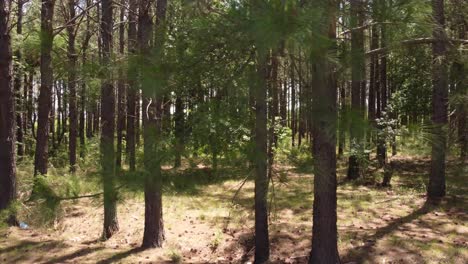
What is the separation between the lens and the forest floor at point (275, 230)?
304 inches

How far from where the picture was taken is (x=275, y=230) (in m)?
9.02

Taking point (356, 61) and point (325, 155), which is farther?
point (325, 155)

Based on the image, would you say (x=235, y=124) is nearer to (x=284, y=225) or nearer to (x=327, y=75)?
(x=327, y=75)

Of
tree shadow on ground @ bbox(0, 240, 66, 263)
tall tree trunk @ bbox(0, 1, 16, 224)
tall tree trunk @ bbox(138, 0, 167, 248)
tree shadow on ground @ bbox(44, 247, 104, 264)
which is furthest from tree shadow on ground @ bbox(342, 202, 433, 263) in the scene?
tall tree trunk @ bbox(0, 1, 16, 224)

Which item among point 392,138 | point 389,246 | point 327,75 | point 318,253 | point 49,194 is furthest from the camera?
point 389,246

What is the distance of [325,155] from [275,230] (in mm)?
4136

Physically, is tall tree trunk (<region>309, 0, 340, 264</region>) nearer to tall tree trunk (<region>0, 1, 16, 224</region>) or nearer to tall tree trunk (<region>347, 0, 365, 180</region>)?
tall tree trunk (<region>347, 0, 365, 180</region>)

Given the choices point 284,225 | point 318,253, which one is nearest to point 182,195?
point 284,225

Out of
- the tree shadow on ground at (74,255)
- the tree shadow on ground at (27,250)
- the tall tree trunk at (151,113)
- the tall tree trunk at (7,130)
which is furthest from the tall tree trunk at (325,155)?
the tall tree trunk at (7,130)

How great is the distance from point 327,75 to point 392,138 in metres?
0.86

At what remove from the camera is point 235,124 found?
172 inches

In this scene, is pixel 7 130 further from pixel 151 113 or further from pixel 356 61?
pixel 356 61

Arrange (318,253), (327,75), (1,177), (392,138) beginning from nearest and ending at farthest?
(392,138) → (327,75) → (318,253) → (1,177)

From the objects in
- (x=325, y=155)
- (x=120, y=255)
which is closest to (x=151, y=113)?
(x=120, y=255)
